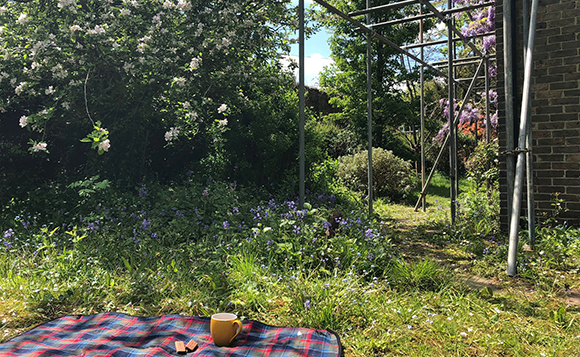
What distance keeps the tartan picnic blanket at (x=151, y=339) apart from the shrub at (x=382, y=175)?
6.64 meters

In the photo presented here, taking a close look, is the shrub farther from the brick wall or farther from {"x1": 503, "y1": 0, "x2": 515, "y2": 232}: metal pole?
{"x1": 503, "y1": 0, "x2": 515, "y2": 232}: metal pole

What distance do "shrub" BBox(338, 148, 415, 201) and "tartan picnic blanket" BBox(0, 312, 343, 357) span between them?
21.8 ft

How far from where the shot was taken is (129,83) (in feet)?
16.4

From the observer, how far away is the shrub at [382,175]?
8773 millimetres

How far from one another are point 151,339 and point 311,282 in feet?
3.49

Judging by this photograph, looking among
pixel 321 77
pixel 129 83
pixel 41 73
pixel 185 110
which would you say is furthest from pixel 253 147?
pixel 321 77

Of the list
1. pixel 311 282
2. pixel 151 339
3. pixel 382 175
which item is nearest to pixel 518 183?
pixel 311 282

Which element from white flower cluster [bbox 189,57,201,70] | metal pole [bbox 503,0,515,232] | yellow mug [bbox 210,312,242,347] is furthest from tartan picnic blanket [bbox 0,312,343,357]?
white flower cluster [bbox 189,57,201,70]

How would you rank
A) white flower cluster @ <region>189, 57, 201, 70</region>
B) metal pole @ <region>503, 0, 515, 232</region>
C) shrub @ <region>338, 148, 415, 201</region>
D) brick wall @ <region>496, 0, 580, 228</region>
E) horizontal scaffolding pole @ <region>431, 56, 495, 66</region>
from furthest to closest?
1. shrub @ <region>338, 148, 415, 201</region>
2. horizontal scaffolding pole @ <region>431, 56, 495, 66</region>
3. white flower cluster @ <region>189, 57, 201, 70</region>
4. brick wall @ <region>496, 0, 580, 228</region>
5. metal pole @ <region>503, 0, 515, 232</region>

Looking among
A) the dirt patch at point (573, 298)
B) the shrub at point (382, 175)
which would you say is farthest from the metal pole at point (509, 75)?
the shrub at point (382, 175)

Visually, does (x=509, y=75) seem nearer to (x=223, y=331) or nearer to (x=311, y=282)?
(x=311, y=282)

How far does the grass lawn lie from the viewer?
2.25 metres

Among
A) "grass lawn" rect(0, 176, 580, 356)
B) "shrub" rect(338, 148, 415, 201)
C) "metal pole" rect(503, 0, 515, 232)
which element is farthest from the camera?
"shrub" rect(338, 148, 415, 201)

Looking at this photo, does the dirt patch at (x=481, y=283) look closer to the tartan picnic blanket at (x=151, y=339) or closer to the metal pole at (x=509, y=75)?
the metal pole at (x=509, y=75)
